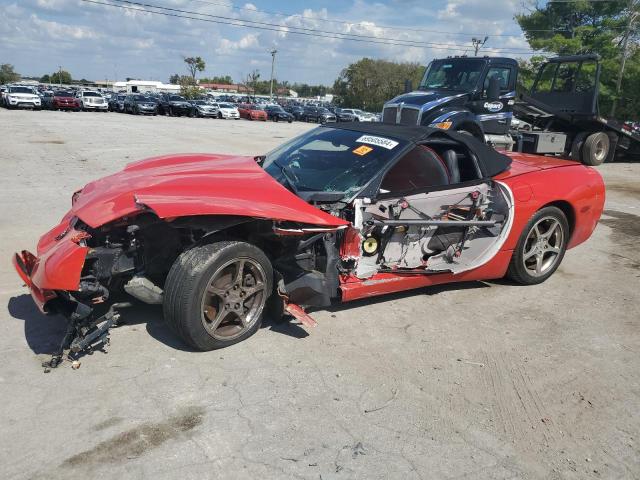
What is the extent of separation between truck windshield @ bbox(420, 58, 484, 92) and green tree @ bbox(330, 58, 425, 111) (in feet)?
201

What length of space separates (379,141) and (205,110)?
118 feet

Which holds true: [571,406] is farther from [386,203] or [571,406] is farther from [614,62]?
[614,62]

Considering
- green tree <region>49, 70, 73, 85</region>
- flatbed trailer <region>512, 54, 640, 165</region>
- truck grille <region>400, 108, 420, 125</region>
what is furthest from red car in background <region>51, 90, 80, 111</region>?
green tree <region>49, 70, 73, 85</region>

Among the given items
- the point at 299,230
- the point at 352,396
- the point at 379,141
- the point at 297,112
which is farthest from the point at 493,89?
the point at 297,112

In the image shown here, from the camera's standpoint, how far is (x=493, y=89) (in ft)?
38.7

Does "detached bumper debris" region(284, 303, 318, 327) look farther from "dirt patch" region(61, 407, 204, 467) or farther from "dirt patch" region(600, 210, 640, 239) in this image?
"dirt patch" region(600, 210, 640, 239)

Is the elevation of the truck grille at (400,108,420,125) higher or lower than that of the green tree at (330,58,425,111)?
lower

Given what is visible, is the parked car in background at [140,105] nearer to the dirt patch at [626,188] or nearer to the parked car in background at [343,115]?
the parked car in background at [343,115]

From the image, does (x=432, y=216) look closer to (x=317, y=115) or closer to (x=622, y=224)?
(x=622, y=224)

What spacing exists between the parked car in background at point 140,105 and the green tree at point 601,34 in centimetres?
2684

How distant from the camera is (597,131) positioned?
16312 millimetres

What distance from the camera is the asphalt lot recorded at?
258 centimetres

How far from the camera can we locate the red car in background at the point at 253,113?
39594 millimetres

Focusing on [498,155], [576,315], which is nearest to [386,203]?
[498,155]
